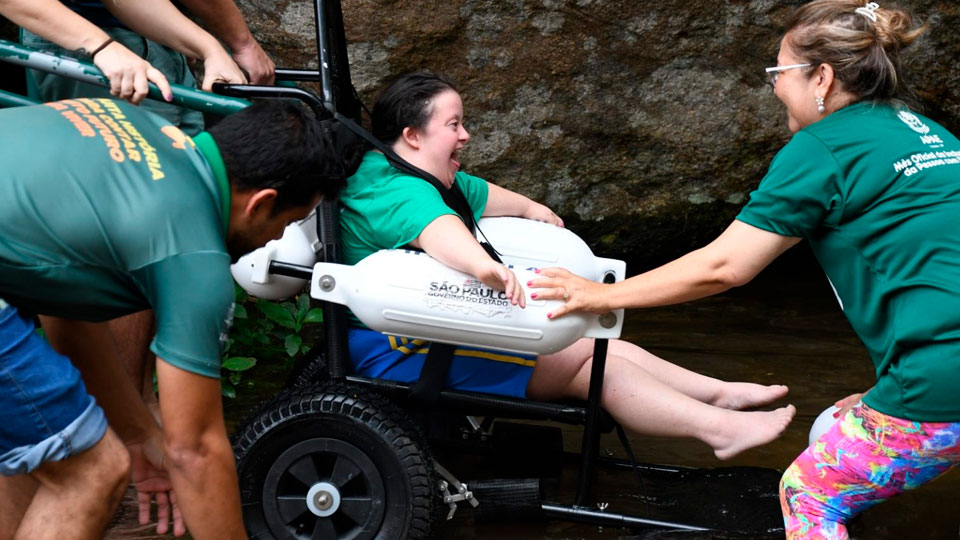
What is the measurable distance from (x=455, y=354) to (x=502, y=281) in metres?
0.35

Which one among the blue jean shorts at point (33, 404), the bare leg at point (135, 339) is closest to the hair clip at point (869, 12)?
the blue jean shorts at point (33, 404)

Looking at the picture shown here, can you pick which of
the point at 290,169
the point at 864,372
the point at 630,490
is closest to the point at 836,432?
the point at 630,490

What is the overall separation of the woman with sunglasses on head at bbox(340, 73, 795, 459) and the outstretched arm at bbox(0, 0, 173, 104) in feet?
1.84

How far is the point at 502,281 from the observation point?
261 centimetres

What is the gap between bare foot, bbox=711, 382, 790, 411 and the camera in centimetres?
299

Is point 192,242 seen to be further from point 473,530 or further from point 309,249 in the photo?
point 473,530

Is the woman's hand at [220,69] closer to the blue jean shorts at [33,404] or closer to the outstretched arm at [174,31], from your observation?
the outstretched arm at [174,31]

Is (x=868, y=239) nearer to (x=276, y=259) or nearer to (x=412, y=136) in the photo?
(x=412, y=136)

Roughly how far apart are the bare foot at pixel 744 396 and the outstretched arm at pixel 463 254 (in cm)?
71

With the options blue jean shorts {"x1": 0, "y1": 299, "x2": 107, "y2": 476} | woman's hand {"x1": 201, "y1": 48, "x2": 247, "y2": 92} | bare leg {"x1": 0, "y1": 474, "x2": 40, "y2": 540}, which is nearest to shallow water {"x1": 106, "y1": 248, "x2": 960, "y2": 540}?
bare leg {"x1": 0, "y1": 474, "x2": 40, "y2": 540}

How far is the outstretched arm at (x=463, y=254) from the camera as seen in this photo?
2609 mm

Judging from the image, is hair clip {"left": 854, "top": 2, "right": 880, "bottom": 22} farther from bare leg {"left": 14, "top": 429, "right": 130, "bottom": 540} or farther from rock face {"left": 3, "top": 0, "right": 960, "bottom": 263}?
rock face {"left": 3, "top": 0, "right": 960, "bottom": 263}

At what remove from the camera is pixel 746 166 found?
4848mm

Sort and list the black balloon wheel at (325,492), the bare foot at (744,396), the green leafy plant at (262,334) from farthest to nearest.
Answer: the green leafy plant at (262,334) < the bare foot at (744,396) < the black balloon wheel at (325,492)
